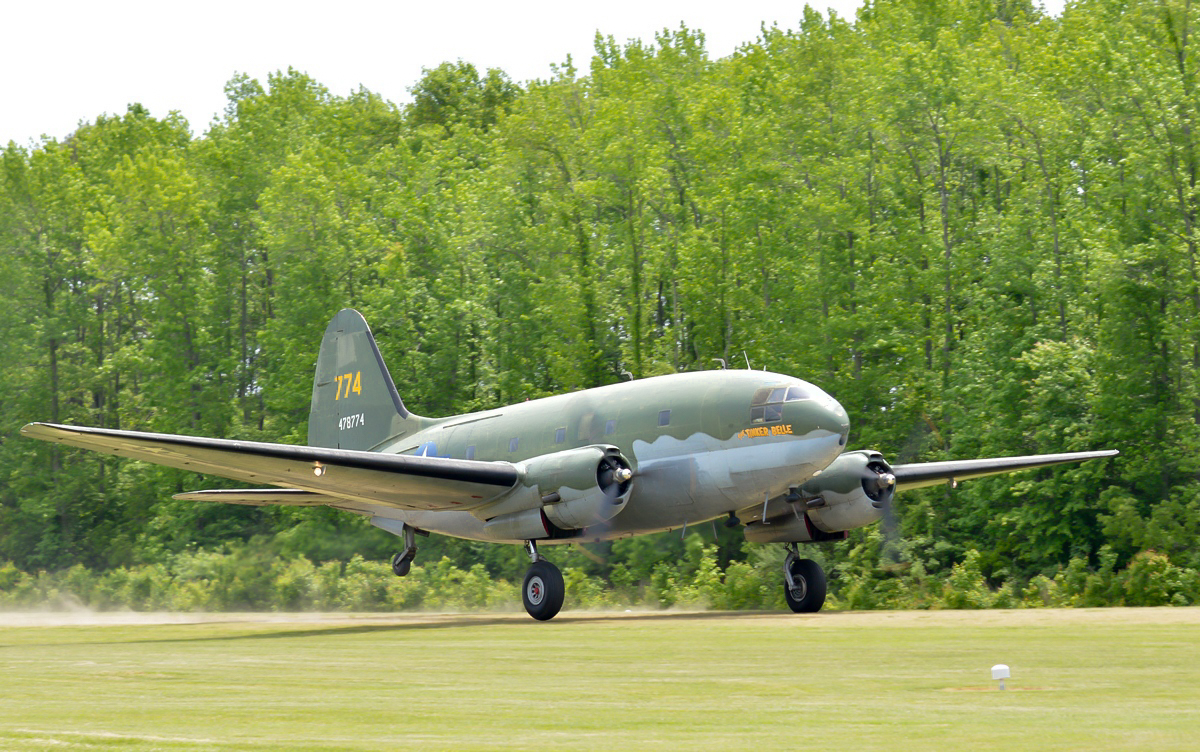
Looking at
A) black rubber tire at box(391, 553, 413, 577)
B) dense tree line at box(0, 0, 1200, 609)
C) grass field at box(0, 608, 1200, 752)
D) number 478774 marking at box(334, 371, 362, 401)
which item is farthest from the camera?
dense tree line at box(0, 0, 1200, 609)

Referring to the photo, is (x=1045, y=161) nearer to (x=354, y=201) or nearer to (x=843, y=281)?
(x=843, y=281)

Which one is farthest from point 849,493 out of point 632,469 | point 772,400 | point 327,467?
point 327,467

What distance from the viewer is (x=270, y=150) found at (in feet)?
204

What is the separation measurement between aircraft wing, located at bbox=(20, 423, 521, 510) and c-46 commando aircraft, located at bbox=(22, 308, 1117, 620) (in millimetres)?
37

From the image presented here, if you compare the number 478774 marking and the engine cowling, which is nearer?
the engine cowling

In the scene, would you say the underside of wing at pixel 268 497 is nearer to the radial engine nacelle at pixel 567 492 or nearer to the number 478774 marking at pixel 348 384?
the number 478774 marking at pixel 348 384

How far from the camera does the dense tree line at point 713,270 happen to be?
110ft

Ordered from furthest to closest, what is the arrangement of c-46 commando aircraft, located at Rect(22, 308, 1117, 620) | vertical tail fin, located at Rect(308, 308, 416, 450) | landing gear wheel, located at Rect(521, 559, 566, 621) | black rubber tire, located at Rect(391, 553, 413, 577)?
vertical tail fin, located at Rect(308, 308, 416, 450) → black rubber tire, located at Rect(391, 553, 413, 577) → landing gear wheel, located at Rect(521, 559, 566, 621) → c-46 commando aircraft, located at Rect(22, 308, 1117, 620)

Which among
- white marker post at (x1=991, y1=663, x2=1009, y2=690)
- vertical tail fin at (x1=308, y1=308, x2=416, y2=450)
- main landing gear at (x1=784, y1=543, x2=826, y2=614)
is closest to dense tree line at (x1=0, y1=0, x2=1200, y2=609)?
vertical tail fin at (x1=308, y1=308, x2=416, y2=450)

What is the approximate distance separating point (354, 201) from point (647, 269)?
18258mm

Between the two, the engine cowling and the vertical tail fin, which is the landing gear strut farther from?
the engine cowling

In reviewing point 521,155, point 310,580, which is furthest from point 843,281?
point 310,580

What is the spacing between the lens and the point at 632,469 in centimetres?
2305

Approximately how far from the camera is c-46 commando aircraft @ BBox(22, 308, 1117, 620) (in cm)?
2147
